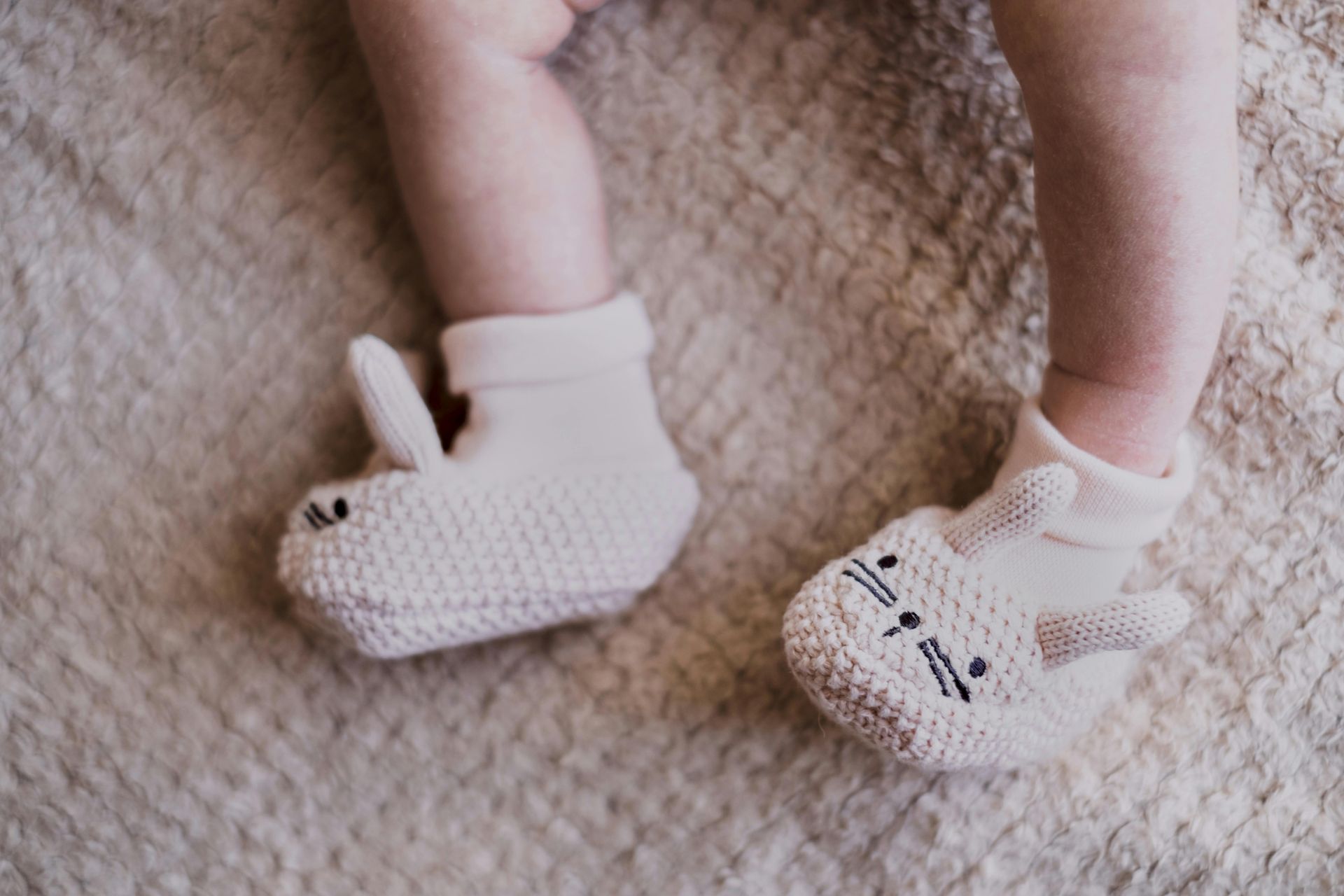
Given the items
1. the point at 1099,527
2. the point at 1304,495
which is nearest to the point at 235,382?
the point at 1099,527

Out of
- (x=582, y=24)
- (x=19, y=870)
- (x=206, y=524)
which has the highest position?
(x=582, y=24)

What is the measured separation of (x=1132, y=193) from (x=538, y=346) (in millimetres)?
349

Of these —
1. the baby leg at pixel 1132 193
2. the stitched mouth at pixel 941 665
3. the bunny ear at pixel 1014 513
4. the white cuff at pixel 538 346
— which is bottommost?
the stitched mouth at pixel 941 665

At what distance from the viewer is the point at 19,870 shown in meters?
0.69

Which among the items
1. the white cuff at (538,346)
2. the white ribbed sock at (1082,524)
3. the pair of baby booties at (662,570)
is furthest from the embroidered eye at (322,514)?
the white ribbed sock at (1082,524)

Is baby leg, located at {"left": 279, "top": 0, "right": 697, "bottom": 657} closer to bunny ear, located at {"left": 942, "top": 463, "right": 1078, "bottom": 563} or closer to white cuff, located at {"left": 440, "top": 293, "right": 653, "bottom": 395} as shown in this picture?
white cuff, located at {"left": 440, "top": 293, "right": 653, "bottom": 395}

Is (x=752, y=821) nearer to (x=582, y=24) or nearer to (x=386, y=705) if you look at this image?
(x=386, y=705)

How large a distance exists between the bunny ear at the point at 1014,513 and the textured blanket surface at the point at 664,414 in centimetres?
13

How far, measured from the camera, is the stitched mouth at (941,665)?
54cm

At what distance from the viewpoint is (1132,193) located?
1.76ft

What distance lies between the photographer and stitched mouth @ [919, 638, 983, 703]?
21.1 inches

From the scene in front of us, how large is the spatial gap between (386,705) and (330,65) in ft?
1.49

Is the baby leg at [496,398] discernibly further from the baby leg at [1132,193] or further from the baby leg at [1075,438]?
the baby leg at [1132,193]

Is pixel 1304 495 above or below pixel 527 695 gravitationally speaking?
above
